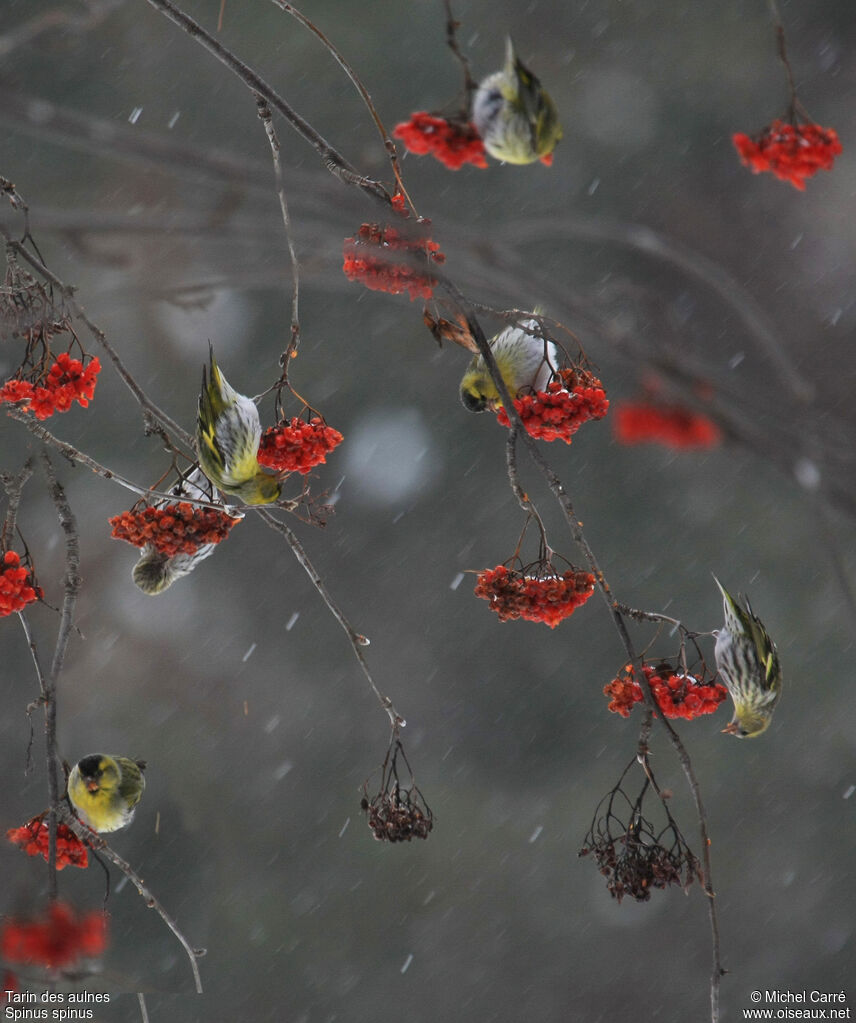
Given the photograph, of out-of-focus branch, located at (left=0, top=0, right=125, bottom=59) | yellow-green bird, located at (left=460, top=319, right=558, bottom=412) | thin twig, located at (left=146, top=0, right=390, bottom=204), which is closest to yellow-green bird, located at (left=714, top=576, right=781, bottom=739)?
yellow-green bird, located at (left=460, top=319, right=558, bottom=412)

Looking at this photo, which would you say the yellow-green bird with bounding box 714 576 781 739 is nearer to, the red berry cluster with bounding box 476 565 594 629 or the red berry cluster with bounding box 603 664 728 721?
the red berry cluster with bounding box 603 664 728 721

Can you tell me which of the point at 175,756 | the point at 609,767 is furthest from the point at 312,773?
the point at 609,767

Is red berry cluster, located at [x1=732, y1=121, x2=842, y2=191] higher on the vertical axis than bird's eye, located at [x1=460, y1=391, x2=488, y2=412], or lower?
higher

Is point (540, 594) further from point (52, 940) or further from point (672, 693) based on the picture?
point (52, 940)

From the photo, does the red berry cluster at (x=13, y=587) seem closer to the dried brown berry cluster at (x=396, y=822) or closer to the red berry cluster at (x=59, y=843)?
the red berry cluster at (x=59, y=843)

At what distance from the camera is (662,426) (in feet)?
2.69

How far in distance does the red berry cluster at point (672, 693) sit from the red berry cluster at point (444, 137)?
2.25ft

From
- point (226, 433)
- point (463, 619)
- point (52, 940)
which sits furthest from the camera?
point (463, 619)

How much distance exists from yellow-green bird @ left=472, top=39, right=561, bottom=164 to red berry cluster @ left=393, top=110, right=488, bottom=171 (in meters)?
0.01

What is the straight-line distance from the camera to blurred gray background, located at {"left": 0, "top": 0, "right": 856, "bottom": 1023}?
21.8 ft

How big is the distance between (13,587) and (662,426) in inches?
39.7

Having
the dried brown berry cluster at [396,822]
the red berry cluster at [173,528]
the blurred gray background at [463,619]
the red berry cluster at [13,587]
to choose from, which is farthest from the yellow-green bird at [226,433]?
the blurred gray background at [463,619]

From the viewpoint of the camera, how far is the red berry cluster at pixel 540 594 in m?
1.56

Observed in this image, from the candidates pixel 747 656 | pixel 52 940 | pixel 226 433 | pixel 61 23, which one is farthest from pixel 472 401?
pixel 52 940
